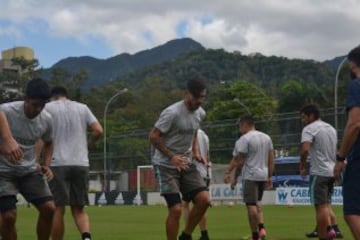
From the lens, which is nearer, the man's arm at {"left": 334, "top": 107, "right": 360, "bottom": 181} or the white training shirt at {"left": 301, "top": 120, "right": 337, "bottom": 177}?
the man's arm at {"left": 334, "top": 107, "right": 360, "bottom": 181}

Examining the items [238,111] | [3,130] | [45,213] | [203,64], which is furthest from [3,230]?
[203,64]

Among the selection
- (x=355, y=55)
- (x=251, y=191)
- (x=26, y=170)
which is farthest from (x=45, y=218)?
(x=251, y=191)

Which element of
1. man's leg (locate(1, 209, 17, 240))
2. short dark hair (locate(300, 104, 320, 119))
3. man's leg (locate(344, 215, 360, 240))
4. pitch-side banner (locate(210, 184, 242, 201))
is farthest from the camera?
pitch-side banner (locate(210, 184, 242, 201))

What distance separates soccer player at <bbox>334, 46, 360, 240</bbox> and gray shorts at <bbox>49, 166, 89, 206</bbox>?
4.19 metres

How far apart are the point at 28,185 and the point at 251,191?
5.40 m

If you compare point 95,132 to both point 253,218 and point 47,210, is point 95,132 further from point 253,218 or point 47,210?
point 253,218

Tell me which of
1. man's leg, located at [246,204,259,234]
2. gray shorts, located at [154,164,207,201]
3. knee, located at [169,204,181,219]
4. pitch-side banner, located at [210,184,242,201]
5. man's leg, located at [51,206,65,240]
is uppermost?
gray shorts, located at [154,164,207,201]

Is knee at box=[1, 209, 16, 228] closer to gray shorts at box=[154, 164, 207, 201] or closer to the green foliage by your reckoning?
gray shorts at box=[154, 164, 207, 201]

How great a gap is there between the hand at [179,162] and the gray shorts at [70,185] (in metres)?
1.30

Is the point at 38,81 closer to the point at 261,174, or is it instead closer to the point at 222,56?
the point at 261,174

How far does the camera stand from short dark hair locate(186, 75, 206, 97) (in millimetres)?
10167

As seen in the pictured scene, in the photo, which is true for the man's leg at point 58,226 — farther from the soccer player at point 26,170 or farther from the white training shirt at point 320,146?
the white training shirt at point 320,146

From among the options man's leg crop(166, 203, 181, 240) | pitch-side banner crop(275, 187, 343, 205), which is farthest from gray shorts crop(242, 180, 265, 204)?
pitch-side banner crop(275, 187, 343, 205)

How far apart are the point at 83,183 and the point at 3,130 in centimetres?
310
